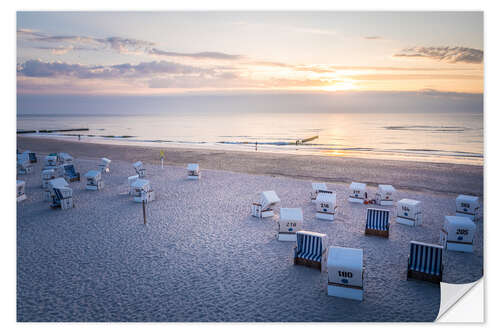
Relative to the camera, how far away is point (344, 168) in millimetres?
24547

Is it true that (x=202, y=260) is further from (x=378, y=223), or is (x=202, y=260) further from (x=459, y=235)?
(x=459, y=235)

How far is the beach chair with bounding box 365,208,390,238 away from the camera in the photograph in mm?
10750

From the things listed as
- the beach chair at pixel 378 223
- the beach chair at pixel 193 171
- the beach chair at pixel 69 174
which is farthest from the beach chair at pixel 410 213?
the beach chair at pixel 69 174

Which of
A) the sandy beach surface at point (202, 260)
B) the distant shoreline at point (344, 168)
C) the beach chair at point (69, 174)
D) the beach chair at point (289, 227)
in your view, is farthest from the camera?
the distant shoreline at point (344, 168)

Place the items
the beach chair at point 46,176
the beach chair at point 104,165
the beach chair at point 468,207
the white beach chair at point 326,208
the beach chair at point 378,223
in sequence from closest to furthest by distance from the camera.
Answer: the beach chair at point 378,223, the beach chair at point 468,207, the white beach chair at point 326,208, the beach chair at point 46,176, the beach chair at point 104,165

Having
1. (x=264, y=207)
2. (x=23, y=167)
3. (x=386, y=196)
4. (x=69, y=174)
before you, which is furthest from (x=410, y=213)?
(x=23, y=167)

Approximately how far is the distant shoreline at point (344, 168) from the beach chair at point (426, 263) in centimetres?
1122

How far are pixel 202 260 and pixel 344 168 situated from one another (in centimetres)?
1813

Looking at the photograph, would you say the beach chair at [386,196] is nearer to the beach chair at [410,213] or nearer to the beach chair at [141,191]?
the beach chair at [410,213]

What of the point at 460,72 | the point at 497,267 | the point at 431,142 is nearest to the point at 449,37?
the point at 460,72

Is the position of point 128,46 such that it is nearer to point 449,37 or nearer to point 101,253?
point 101,253

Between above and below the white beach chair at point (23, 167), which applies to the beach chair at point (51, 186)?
below

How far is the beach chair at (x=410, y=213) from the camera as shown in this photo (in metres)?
11.8
